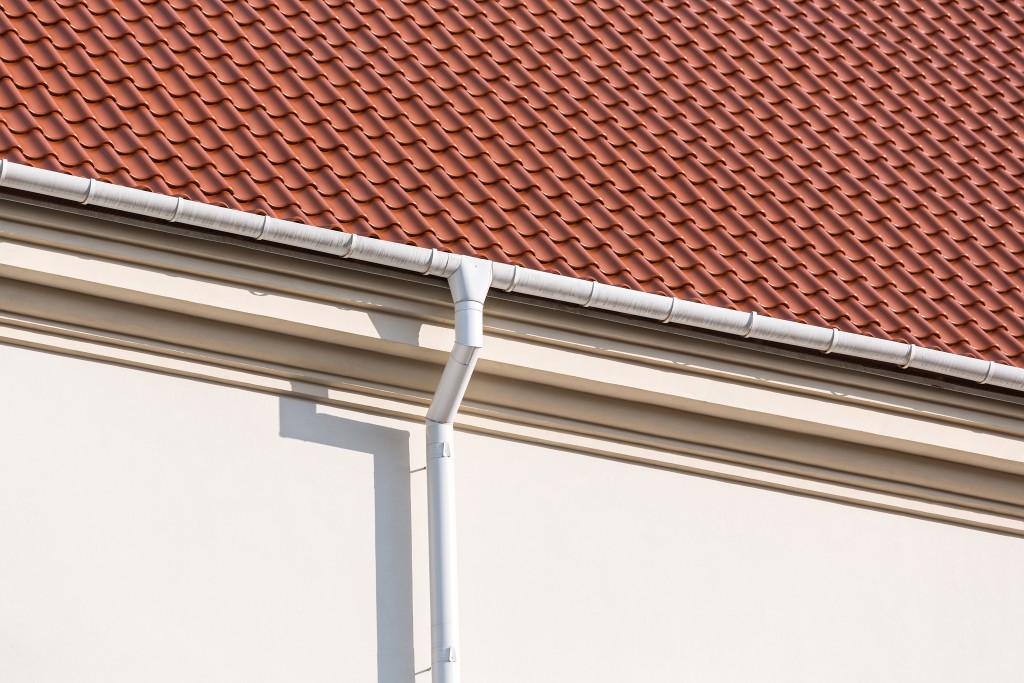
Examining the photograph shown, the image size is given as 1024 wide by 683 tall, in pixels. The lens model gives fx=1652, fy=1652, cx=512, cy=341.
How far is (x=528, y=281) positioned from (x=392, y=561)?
110 centimetres

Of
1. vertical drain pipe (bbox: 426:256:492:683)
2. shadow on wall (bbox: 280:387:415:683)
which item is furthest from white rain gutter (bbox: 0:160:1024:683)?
shadow on wall (bbox: 280:387:415:683)

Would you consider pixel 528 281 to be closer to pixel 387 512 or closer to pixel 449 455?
pixel 449 455

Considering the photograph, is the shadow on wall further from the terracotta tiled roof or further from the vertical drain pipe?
the terracotta tiled roof

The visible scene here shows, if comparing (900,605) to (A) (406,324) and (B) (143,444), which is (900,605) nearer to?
(A) (406,324)

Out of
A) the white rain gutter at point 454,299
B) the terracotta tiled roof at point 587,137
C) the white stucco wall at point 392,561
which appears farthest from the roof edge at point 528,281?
the white stucco wall at point 392,561

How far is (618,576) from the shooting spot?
605cm

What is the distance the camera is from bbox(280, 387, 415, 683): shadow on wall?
5656mm

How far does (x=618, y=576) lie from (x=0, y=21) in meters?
3.11

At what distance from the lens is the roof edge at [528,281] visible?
5508 millimetres

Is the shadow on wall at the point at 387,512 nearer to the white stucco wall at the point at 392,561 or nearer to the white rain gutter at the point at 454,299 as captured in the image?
the white stucco wall at the point at 392,561

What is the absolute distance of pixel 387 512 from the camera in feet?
19.1

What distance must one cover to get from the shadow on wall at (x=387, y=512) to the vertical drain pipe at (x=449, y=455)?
0.40 ft

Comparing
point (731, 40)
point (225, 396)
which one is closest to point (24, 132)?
point (225, 396)

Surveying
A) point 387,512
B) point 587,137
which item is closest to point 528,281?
point 387,512
